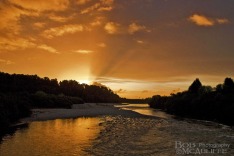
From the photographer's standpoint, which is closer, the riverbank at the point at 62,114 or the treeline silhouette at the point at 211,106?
the riverbank at the point at 62,114

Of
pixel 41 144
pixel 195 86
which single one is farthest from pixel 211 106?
pixel 41 144

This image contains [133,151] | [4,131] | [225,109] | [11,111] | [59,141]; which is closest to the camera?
[133,151]

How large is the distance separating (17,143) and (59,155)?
376 inches

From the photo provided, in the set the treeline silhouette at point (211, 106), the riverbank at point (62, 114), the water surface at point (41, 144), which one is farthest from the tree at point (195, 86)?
the water surface at point (41, 144)

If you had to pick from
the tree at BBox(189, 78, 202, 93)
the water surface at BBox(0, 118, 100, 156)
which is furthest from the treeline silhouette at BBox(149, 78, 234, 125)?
the water surface at BBox(0, 118, 100, 156)

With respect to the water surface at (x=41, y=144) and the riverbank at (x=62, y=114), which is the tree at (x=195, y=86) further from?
the water surface at (x=41, y=144)

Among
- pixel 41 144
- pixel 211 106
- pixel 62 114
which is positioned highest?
pixel 211 106

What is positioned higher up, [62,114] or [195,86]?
[195,86]

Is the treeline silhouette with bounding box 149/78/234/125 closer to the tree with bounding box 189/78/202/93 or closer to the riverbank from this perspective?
the tree with bounding box 189/78/202/93

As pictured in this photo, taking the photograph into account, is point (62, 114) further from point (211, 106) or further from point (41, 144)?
point (41, 144)

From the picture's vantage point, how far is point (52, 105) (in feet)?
416

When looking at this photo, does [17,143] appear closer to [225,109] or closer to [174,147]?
[174,147]

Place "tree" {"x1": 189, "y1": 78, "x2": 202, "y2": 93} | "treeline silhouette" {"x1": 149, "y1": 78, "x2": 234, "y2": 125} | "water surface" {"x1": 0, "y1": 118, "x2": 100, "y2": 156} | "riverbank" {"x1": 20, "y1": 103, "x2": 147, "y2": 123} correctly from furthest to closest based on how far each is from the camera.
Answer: "tree" {"x1": 189, "y1": 78, "x2": 202, "y2": 93}, "treeline silhouette" {"x1": 149, "y1": 78, "x2": 234, "y2": 125}, "riverbank" {"x1": 20, "y1": 103, "x2": 147, "y2": 123}, "water surface" {"x1": 0, "y1": 118, "x2": 100, "y2": 156}

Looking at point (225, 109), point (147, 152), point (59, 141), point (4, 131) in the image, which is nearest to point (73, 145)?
point (59, 141)
